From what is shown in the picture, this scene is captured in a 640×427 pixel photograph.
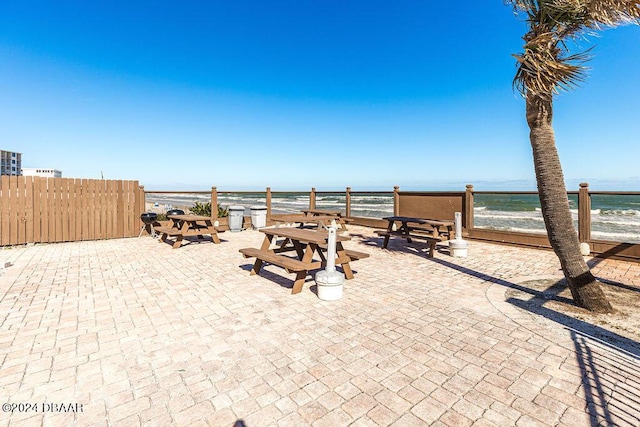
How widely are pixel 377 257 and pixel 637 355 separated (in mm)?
4134

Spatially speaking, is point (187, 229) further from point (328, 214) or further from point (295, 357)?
point (295, 357)

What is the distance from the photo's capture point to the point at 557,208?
138 inches

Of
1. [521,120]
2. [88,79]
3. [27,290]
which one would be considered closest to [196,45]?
[88,79]

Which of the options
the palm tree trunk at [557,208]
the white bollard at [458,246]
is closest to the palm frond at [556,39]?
the palm tree trunk at [557,208]

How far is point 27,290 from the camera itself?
4.05 metres

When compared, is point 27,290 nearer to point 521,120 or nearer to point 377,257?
point 377,257

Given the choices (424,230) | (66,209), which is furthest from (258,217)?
(424,230)

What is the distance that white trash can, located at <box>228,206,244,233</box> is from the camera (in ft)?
32.8

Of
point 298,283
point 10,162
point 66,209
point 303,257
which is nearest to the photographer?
point 298,283

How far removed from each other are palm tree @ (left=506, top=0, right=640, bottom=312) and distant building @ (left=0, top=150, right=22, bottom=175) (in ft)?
388

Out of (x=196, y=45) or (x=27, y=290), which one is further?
(x=196, y=45)

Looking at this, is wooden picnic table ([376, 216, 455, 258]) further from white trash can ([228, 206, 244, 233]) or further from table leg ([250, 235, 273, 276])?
white trash can ([228, 206, 244, 233])

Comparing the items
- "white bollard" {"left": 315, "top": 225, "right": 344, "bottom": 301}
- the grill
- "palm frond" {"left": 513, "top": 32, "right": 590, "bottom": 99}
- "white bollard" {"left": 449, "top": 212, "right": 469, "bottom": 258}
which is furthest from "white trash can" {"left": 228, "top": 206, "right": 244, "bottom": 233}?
"palm frond" {"left": 513, "top": 32, "right": 590, "bottom": 99}

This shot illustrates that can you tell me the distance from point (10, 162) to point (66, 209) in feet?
380
